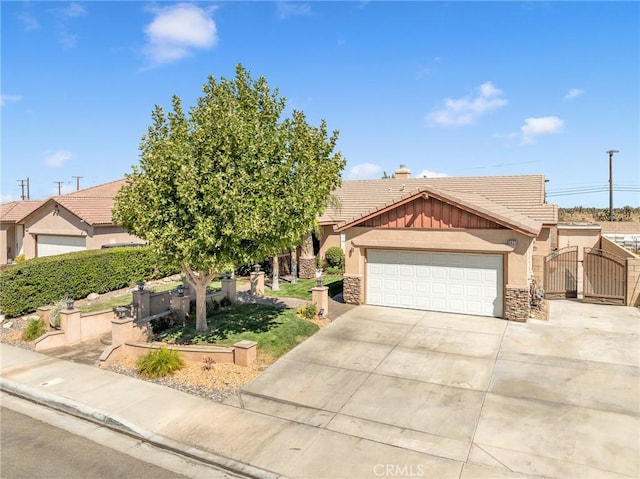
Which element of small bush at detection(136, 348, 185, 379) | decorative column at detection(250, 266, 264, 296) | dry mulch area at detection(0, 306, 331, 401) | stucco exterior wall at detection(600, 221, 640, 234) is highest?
stucco exterior wall at detection(600, 221, 640, 234)

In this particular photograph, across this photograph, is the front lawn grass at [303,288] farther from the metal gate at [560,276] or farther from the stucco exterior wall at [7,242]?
the stucco exterior wall at [7,242]

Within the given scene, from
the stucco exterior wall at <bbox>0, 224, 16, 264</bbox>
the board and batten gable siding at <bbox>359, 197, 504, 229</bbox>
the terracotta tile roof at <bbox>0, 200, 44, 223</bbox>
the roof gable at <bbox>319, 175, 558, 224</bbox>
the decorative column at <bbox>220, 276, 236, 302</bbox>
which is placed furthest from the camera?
the stucco exterior wall at <bbox>0, 224, 16, 264</bbox>

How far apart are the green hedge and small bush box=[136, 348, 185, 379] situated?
236 cm

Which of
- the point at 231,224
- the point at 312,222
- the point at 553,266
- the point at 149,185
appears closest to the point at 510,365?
the point at 312,222

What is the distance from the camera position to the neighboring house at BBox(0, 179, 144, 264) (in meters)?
23.2

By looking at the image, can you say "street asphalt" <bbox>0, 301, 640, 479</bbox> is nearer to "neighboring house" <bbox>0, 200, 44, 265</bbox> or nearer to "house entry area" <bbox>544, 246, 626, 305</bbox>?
"house entry area" <bbox>544, 246, 626, 305</bbox>

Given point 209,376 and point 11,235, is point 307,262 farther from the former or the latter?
point 11,235

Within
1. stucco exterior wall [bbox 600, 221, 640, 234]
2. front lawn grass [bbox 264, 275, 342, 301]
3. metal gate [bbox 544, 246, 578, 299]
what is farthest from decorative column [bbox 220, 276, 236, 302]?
stucco exterior wall [bbox 600, 221, 640, 234]

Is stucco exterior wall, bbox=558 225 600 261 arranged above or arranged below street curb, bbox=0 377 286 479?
above

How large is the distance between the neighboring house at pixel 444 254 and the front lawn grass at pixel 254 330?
3852 mm

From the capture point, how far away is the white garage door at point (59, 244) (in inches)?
936

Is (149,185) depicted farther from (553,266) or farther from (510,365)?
(553,266)

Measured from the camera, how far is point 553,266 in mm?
17859

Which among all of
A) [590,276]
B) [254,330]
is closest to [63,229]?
[254,330]
